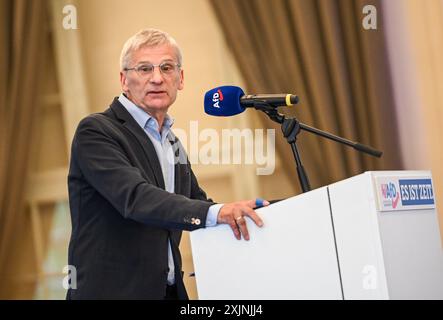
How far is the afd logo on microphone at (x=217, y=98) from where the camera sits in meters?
2.54

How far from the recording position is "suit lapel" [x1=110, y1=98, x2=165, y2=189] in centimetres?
271

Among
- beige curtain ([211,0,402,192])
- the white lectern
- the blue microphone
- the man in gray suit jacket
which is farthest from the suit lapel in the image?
beige curtain ([211,0,402,192])

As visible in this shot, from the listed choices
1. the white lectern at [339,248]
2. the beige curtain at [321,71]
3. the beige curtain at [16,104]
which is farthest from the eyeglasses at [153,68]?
the beige curtain at [16,104]

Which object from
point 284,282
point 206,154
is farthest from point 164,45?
point 206,154

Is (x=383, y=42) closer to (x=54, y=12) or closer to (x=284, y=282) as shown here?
(x=54, y=12)

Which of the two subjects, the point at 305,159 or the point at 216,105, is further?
the point at 305,159

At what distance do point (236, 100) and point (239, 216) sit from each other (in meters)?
0.61

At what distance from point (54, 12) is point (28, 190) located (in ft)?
3.91

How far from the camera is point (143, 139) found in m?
2.74

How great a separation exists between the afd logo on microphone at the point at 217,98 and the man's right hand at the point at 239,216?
61cm

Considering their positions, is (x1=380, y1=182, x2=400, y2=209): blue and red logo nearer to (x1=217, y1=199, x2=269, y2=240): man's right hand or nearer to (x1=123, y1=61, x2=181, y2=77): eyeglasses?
(x1=217, y1=199, x2=269, y2=240): man's right hand

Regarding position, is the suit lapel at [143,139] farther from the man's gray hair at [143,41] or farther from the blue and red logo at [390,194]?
the blue and red logo at [390,194]

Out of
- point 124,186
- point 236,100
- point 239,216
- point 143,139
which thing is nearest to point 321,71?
point 143,139

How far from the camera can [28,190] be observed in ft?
16.0
